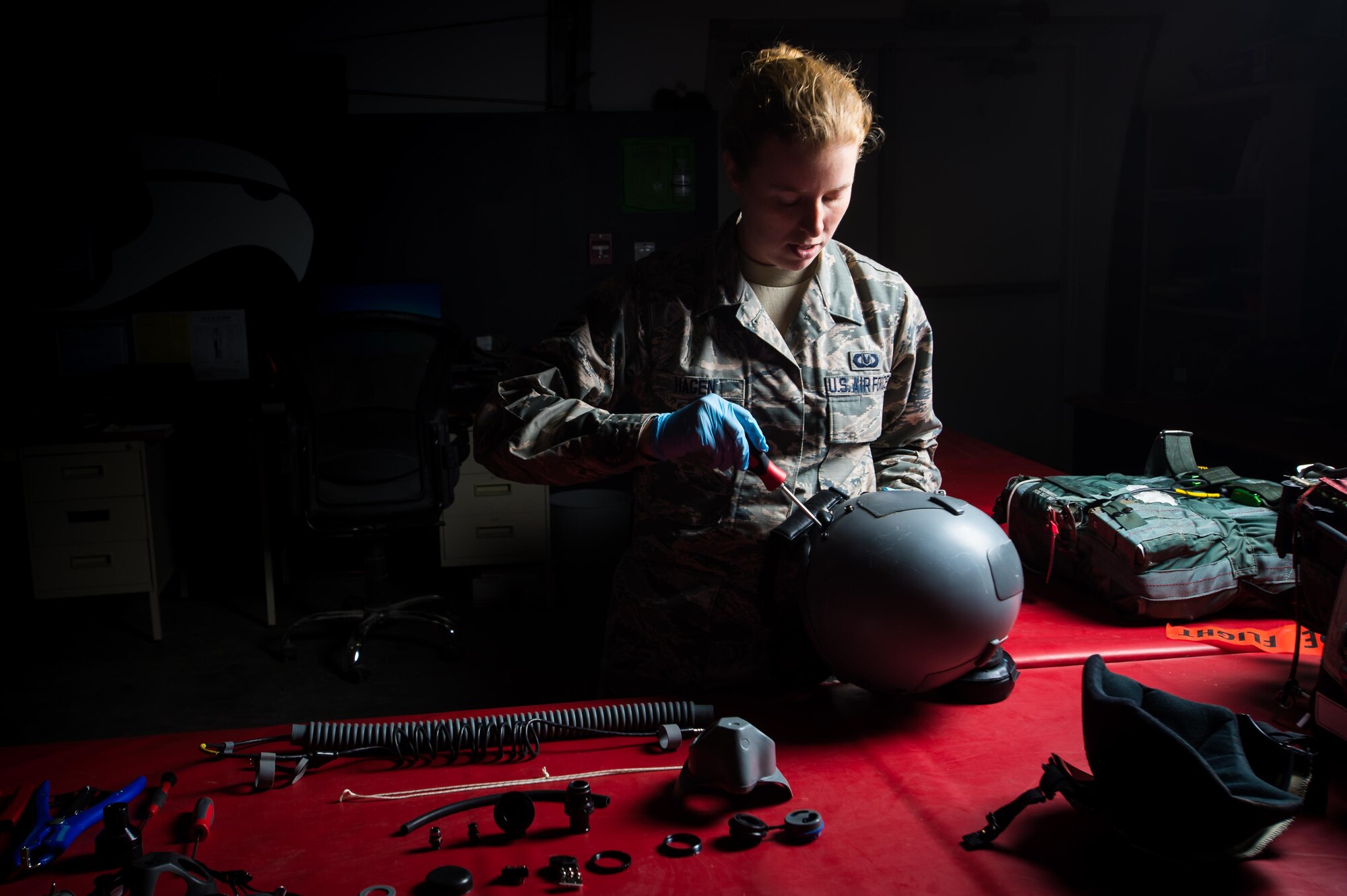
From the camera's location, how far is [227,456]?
4164mm

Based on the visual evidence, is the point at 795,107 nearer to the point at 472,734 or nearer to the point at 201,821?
the point at 472,734

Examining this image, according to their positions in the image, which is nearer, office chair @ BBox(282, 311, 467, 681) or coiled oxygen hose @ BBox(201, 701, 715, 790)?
coiled oxygen hose @ BBox(201, 701, 715, 790)

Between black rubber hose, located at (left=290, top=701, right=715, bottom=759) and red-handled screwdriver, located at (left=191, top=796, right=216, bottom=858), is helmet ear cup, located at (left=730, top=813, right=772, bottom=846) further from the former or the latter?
red-handled screwdriver, located at (left=191, top=796, right=216, bottom=858)

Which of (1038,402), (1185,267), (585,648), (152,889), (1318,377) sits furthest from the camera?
(1038,402)

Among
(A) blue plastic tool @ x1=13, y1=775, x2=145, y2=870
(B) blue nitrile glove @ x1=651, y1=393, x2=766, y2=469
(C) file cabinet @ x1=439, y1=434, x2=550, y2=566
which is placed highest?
(B) blue nitrile glove @ x1=651, y1=393, x2=766, y2=469

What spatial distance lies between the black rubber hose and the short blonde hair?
2.27 feet

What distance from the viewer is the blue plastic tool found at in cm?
98

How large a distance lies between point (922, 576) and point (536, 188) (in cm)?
336

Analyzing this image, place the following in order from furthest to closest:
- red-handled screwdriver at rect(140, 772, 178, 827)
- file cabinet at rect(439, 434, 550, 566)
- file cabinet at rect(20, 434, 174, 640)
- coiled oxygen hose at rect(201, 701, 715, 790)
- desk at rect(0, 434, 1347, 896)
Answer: file cabinet at rect(439, 434, 550, 566), file cabinet at rect(20, 434, 174, 640), coiled oxygen hose at rect(201, 701, 715, 790), red-handled screwdriver at rect(140, 772, 178, 827), desk at rect(0, 434, 1347, 896)

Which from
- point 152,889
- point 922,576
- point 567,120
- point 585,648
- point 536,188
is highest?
point 567,120

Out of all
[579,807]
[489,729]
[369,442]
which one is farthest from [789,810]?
[369,442]

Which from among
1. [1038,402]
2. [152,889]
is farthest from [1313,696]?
[1038,402]

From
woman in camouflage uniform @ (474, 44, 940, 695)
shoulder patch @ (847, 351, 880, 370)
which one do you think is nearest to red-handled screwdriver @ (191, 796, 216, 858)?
woman in camouflage uniform @ (474, 44, 940, 695)

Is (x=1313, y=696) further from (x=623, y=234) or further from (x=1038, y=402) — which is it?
(x=1038, y=402)
